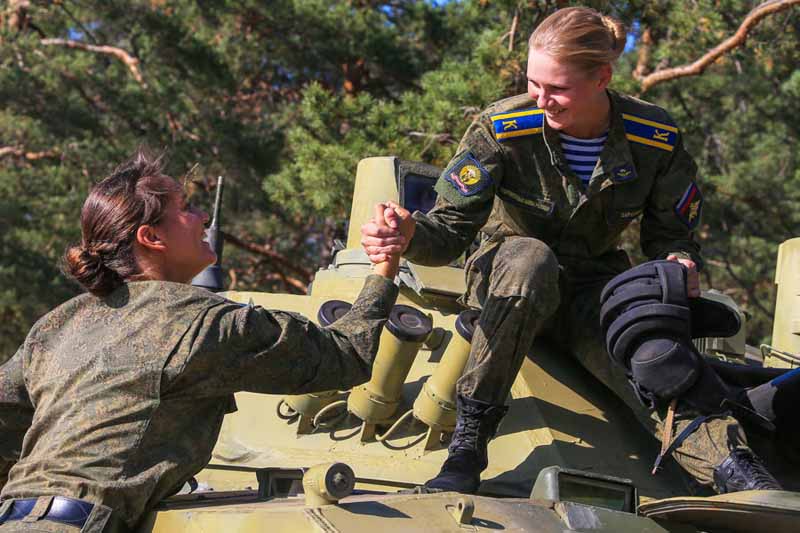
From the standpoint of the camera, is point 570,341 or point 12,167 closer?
point 570,341

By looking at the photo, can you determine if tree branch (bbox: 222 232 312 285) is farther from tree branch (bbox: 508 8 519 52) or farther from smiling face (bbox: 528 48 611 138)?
smiling face (bbox: 528 48 611 138)

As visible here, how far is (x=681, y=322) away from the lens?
3930 mm

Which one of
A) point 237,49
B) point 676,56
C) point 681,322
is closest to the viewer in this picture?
point 681,322

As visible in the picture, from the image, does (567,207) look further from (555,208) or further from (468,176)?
(468,176)

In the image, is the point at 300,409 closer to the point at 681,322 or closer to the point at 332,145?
the point at 681,322

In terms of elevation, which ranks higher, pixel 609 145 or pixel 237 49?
pixel 237 49

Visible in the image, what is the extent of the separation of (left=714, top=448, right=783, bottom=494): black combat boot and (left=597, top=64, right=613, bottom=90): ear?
136 cm

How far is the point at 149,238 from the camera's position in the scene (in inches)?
140

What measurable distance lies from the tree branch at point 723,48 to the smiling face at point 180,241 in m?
10.8

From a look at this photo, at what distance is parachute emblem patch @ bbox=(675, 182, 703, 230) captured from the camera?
471cm

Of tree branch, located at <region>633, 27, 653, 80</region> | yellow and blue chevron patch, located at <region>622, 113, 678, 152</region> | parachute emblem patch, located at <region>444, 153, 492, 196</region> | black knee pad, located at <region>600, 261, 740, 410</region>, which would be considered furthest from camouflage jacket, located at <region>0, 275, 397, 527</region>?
tree branch, located at <region>633, 27, 653, 80</region>

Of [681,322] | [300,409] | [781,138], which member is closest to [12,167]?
[781,138]

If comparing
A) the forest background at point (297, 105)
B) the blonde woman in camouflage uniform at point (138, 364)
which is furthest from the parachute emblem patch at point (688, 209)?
the forest background at point (297, 105)

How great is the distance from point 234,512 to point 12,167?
14.7 m
